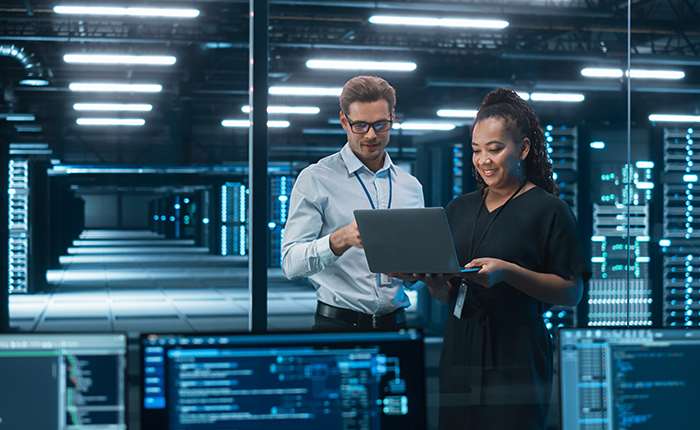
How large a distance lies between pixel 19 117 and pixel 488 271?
484 centimetres

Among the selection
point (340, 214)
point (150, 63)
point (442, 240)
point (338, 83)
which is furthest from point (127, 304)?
point (442, 240)

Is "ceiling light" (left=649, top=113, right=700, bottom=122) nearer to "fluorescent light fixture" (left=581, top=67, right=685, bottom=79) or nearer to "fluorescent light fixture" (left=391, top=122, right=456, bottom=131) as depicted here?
"fluorescent light fixture" (left=581, top=67, right=685, bottom=79)

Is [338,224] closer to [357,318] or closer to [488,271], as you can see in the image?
[357,318]

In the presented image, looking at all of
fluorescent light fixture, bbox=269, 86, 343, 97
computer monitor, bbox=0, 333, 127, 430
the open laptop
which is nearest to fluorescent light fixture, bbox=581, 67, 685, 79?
fluorescent light fixture, bbox=269, 86, 343, 97

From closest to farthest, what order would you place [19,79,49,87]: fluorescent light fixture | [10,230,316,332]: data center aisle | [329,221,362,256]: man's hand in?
1. [329,221,362,256]: man's hand
2. [19,79,49,87]: fluorescent light fixture
3. [10,230,316,332]: data center aisle

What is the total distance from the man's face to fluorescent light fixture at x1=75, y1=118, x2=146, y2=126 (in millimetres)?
4260

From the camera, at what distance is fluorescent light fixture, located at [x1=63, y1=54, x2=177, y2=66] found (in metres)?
5.33

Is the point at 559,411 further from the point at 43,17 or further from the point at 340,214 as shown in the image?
the point at 43,17

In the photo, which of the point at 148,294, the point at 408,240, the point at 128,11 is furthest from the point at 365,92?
the point at 148,294

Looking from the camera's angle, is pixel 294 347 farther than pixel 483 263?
No

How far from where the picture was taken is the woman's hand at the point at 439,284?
1370 mm

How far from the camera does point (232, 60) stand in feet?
20.3

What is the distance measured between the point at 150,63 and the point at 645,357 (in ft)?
18.4

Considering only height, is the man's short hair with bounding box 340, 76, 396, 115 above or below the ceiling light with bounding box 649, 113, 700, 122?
below
